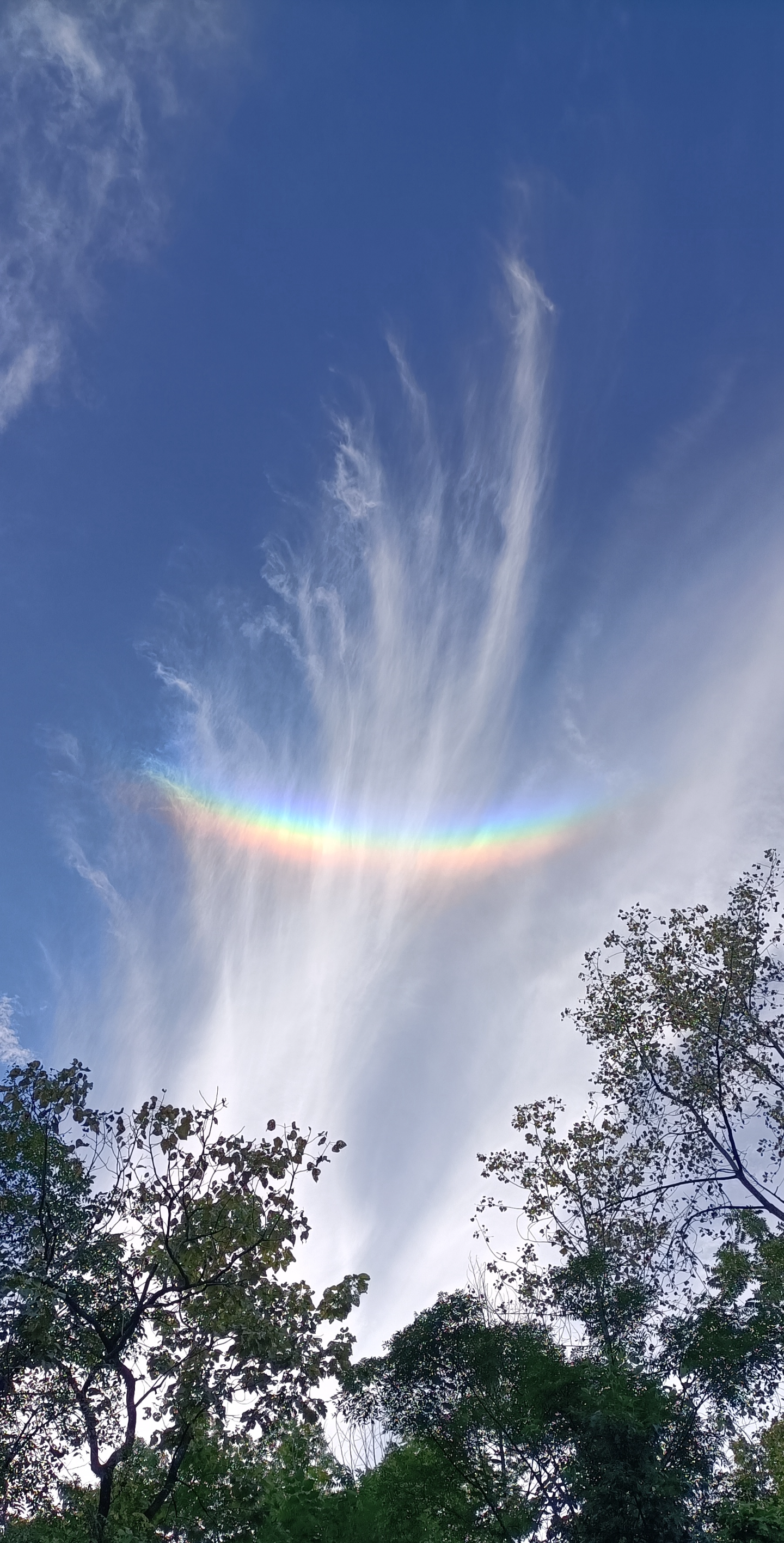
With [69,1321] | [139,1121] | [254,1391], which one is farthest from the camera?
[139,1121]

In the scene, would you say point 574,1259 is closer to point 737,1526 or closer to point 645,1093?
point 645,1093

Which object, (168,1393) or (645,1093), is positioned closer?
(168,1393)

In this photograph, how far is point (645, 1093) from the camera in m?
22.5

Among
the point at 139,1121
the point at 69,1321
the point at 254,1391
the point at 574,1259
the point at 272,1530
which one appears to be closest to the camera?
the point at 272,1530

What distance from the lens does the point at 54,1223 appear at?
1443 cm

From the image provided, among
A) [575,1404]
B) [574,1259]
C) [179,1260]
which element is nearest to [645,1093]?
[574,1259]

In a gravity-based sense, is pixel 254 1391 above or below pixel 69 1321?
below

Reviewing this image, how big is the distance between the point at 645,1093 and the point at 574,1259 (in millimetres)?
4594

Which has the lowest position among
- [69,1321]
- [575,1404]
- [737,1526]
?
[737,1526]

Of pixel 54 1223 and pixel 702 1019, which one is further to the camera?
pixel 702 1019

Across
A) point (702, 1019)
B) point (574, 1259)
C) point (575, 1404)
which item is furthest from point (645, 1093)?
point (575, 1404)

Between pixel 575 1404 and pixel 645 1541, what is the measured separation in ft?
11.0

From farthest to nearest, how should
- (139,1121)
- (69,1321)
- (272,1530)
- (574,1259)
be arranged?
1. (574,1259)
2. (139,1121)
3. (69,1321)
4. (272,1530)

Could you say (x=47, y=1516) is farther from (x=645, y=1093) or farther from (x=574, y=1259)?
(x=645, y=1093)
